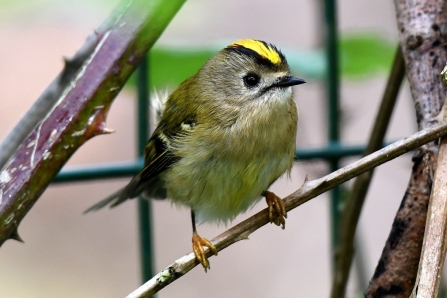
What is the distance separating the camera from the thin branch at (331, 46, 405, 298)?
76.4 inches

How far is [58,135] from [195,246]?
91cm

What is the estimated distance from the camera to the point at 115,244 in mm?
5391

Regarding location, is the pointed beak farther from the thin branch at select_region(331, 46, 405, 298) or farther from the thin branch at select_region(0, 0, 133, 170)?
the thin branch at select_region(0, 0, 133, 170)

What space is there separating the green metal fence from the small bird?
3.8 inches

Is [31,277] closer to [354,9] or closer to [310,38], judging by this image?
[310,38]

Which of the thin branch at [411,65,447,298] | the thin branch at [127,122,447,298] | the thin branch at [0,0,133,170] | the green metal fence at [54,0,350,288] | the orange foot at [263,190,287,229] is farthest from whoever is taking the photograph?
the green metal fence at [54,0,350,288]

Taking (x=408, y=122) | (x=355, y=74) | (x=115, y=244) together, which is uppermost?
(x=355, y=74)

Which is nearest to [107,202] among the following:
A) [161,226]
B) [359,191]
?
[359,191]

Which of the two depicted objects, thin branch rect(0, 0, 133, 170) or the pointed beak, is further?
the pointed beak

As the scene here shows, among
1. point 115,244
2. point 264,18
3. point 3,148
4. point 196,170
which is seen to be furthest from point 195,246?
point 264,18

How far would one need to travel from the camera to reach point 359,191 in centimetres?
202

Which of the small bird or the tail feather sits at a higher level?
the small bird

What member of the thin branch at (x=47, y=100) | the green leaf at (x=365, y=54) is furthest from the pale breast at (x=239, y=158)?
the thin branch at (x=47, y=100)

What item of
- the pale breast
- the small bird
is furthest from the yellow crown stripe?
the pale breast
